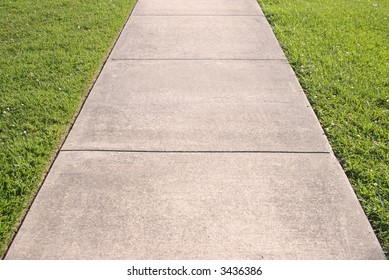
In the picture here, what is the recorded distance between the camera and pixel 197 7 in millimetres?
7754

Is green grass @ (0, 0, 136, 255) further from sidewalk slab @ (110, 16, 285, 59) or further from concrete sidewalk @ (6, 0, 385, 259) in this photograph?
sidewalk slab @ (110, 16, 285, 59)

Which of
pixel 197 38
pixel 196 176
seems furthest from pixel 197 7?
pixel 196 176

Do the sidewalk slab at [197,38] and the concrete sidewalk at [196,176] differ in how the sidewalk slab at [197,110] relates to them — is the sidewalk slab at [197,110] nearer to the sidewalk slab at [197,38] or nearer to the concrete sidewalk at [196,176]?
the concrete sidewalk at [196,176]

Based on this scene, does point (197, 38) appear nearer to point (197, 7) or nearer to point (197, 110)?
point (197, 7)

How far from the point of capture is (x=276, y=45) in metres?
6.04

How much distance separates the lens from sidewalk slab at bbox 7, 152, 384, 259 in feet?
9.33

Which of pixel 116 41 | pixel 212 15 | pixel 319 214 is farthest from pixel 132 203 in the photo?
pixel 212 15

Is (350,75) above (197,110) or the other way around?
above

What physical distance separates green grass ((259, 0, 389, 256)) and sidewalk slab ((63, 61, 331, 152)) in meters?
0.24

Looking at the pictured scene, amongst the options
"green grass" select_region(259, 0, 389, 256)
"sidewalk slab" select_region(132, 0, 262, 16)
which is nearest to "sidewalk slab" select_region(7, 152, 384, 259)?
"green grass" select_region(259, 0, 389, 256)

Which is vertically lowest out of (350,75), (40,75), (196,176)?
(40,75)

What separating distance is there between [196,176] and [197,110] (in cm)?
112

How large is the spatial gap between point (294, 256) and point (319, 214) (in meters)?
0.49
